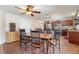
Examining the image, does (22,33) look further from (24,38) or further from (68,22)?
(68,22)

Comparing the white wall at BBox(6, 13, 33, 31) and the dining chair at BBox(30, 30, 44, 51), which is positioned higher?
the white wall at BBox(6, 13, 33, 31)

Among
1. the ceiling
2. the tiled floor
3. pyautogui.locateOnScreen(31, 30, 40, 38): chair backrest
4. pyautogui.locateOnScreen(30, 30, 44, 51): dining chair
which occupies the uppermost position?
the ceiling

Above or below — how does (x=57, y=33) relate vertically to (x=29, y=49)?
above

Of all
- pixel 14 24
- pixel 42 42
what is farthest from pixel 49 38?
pixel 14 24

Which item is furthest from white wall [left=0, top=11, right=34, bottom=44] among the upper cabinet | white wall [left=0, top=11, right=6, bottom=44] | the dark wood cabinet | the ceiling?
the dark wood cabinet

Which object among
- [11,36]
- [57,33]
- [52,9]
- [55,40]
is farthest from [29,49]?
[52,9]

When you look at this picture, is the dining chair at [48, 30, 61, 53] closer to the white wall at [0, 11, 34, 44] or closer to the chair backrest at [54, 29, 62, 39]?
the chair backrest at [54, 29, 62, 39]

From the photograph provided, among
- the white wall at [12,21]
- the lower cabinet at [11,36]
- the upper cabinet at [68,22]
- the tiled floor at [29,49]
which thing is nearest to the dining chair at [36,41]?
the tiled floor at [29,49]

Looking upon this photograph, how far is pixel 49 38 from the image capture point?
276 cm

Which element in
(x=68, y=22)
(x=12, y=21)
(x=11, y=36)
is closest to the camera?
(x=68, y=22)

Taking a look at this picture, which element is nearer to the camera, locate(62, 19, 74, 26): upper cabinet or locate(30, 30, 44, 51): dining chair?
locate(62, 19, 74, 26): upper cabinet

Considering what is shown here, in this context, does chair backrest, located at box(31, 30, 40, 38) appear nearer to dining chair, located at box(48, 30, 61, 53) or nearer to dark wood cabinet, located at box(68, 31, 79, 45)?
dining chair, located at box(48, 30, 61, 53)

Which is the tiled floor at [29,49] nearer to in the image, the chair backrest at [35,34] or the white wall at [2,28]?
the white wall at [2,28]

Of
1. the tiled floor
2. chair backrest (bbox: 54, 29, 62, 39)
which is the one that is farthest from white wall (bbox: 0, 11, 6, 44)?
chair backrest (bbox: 54, 29, 62, 39)
